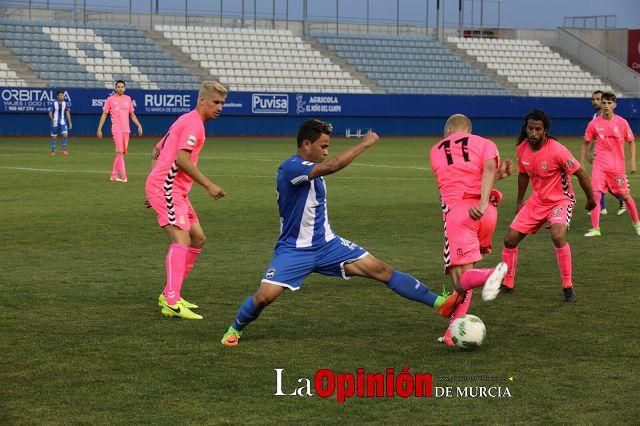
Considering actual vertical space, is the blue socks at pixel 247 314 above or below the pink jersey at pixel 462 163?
below

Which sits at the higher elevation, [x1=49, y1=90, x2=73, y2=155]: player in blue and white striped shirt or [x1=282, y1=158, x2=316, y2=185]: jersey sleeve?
[x1=282, y1=158, x2=316, y2=185]: jersey sleeve

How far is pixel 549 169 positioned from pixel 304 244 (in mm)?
3185

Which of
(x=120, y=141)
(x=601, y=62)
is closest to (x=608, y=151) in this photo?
(x=120, y=141)

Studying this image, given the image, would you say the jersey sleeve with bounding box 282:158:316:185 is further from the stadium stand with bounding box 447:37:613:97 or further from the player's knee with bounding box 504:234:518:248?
the stadium stand with bounding box 447:37:613:97

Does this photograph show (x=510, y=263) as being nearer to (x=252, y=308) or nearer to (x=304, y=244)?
A: (x=304, y=244)

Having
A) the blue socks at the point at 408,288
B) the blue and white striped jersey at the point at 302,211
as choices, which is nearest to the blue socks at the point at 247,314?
the blue and white striped jersey at the point at 302,211

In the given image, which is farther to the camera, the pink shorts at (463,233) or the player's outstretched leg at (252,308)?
the pink shorts at (463,233)

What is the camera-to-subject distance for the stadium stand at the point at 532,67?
57.3 metres

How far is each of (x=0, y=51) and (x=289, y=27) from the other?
16855mm

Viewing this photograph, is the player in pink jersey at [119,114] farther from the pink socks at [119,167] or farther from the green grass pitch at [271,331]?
the green grass pitch at [271,331]

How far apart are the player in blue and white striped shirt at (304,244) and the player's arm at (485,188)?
63 centimetres

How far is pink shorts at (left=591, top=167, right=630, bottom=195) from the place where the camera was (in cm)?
1596

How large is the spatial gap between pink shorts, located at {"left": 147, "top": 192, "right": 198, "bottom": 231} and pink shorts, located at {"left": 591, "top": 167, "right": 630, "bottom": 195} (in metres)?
8.42

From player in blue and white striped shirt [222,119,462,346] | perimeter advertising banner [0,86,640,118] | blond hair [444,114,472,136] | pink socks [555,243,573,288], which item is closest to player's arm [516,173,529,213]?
pink socks [555,243,573,288]
